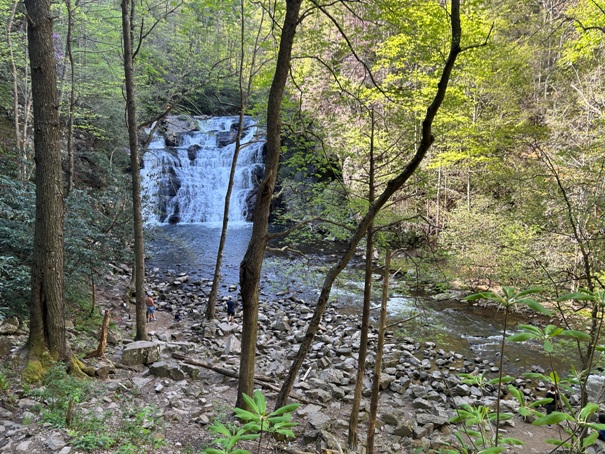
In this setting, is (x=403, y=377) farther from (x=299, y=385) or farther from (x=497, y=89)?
(x=497, y=89)

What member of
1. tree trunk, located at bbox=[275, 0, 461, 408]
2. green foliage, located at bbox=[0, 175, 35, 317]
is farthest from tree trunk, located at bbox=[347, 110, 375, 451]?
green foliage, located at bbox=[0, 175, 35, 317]

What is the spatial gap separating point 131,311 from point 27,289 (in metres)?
4.57

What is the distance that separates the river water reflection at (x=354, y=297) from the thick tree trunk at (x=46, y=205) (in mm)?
3166

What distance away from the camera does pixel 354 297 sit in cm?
1325

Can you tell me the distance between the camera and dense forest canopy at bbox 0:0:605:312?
5207mm

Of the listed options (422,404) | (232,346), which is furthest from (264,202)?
(232,346)

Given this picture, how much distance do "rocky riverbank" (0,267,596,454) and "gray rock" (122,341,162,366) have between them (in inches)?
0.7

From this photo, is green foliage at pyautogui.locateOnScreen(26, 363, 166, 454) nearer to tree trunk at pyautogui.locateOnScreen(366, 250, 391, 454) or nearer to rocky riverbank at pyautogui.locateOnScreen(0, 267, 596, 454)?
rocky riverbank at pyautogui.locateOnScreen(0, 267, 596, 454)

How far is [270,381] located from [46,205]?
4566 mm

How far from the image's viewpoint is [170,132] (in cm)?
2484

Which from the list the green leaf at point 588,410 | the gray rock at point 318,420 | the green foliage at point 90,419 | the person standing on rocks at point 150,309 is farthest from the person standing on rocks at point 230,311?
the green leaf at point 588,410

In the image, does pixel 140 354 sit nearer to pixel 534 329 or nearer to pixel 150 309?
pixel 150 309

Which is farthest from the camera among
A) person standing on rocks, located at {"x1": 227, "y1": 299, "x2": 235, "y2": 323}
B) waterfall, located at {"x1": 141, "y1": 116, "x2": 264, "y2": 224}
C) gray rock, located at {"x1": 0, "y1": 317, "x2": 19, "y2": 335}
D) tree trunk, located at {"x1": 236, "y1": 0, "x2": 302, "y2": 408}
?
waterfall, located at {"x1": 141, "y1": 116, "x2": 264, "y2": 224}

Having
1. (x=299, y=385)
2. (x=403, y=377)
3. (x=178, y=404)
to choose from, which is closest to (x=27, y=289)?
(x=178, y=404)
